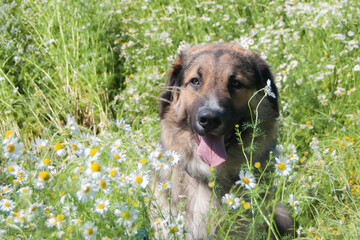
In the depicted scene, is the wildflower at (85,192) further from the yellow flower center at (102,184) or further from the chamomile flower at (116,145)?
the chamomile flower at (116,145)

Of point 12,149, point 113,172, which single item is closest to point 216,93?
point 113,172

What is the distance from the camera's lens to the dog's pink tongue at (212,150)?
10.0 ft

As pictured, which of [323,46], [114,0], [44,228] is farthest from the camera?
[114,0]

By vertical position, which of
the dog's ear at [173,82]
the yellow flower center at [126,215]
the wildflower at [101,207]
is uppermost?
the yellow flower center at [126,215]

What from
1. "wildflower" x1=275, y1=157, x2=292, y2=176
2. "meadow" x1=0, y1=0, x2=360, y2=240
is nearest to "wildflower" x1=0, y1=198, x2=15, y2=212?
Answer: "wildflower" x1=275, y1=157, x2=292, y2=176

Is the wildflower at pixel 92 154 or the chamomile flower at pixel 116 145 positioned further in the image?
the chamomile flower at pixel 116 145

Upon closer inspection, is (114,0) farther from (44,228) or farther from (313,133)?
(44,228)

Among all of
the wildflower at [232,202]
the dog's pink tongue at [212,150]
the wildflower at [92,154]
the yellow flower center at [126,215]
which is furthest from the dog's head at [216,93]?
the yellow flower center at [126,215]

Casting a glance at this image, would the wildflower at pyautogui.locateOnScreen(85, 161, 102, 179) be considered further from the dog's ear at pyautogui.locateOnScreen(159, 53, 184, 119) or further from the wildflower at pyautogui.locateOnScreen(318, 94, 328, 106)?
the wildflower at pyautogui.locateOnScreen(318, 94, 328, 106)

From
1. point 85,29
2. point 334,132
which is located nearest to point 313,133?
point 334,132

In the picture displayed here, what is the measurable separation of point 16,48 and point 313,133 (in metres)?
4.25

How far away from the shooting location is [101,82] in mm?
5113

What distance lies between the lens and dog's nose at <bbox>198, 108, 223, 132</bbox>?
2826mm

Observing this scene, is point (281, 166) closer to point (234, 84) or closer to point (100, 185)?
point (100, 185)
